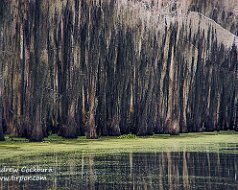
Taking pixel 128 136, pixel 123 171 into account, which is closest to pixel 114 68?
pixel 128 136

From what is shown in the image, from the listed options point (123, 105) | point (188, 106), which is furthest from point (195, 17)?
point (123, 105)

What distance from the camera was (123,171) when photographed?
22.8 metres

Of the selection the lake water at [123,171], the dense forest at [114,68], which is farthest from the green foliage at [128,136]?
the lake water at [123,171]

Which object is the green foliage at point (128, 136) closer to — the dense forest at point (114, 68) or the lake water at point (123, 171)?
the dense forest at point (114, 68)

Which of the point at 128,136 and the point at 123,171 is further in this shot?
the point at 128,136

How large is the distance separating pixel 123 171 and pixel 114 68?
86.0 ft

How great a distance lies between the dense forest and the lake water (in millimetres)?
12610

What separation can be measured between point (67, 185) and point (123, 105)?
1214 inches

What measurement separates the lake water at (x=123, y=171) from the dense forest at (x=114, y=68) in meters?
12.6

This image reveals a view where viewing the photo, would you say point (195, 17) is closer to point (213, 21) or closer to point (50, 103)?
point (213, 21)

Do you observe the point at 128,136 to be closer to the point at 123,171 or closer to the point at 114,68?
the point at 114,68

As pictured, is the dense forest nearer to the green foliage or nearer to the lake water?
the green foliage

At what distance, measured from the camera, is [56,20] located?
44500 millimetres

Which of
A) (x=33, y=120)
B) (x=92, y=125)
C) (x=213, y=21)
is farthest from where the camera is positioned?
(x=213, y=21)
